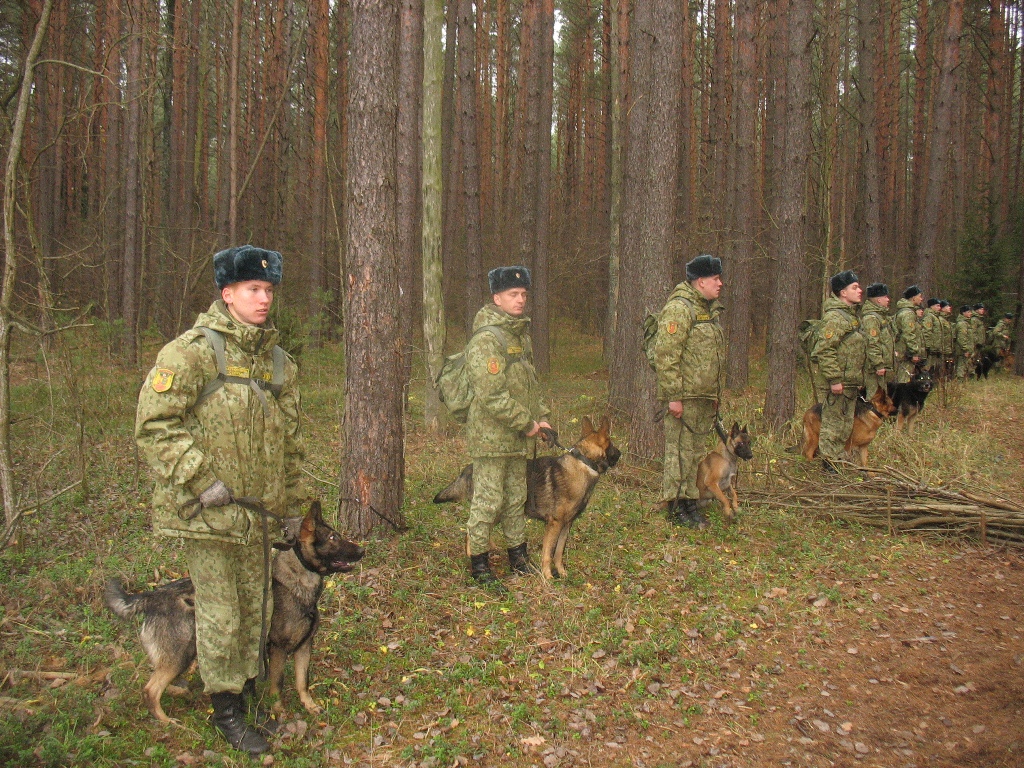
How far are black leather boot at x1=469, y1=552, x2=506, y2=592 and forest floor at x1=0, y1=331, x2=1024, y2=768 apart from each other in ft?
0.37

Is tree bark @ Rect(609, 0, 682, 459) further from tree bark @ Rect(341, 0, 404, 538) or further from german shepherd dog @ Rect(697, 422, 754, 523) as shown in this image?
tree bark @ Rect(341, 0, 404, 538)

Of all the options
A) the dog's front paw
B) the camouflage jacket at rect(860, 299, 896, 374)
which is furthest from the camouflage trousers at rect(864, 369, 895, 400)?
the dog's front paw

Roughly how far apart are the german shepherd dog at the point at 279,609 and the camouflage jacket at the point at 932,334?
15.3 meters

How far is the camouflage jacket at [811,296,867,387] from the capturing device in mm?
9523

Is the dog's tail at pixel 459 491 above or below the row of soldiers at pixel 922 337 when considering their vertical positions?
below

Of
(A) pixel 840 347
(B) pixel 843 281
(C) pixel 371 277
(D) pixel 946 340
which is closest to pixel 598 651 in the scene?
(C) pixel 371 277

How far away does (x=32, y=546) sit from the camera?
22.6 ft

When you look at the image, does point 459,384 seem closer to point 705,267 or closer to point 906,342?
point 705,267

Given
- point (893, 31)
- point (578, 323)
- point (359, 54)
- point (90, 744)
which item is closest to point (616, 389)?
point (359, 54)

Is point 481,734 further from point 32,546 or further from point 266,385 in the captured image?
point 32,546

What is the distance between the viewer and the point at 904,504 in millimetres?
7668

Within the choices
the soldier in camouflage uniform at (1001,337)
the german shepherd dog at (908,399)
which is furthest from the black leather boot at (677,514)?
the soldier in camouflage uniform at (1001,337)

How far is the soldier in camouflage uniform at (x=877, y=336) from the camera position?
34.9ft

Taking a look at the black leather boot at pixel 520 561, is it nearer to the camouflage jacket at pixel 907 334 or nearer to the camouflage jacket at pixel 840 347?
the camouflage jacket at pixel 840 347
